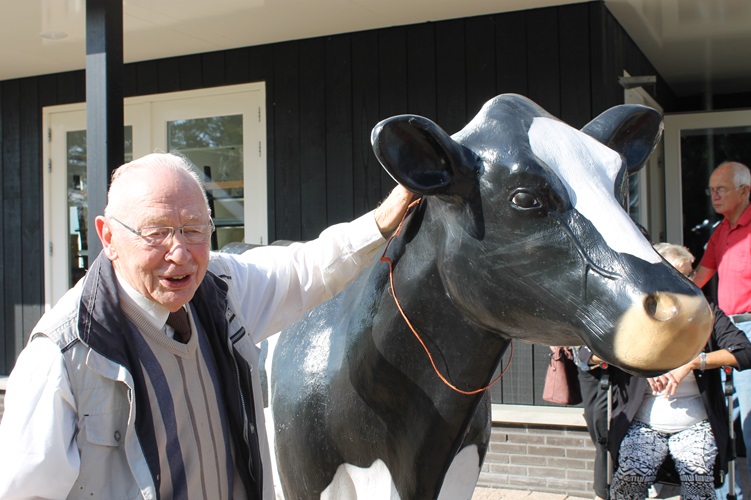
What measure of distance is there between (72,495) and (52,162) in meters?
5.86

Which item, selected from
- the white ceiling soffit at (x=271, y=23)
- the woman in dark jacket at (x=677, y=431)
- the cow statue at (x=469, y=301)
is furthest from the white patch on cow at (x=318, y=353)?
the white ceiling soffit at (x=271, y=23)

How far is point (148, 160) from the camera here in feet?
5.08

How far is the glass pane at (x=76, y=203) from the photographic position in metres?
6.57

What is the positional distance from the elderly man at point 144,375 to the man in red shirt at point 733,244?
3.26 m

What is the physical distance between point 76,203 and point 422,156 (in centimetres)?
567

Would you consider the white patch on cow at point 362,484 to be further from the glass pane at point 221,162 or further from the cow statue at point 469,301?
the glass pane at point 221,162

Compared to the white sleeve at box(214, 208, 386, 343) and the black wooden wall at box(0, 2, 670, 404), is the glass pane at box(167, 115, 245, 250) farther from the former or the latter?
the white sleeve at box(214, 208, 386, 343)

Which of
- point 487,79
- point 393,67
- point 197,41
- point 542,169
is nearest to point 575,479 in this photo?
point 487,79

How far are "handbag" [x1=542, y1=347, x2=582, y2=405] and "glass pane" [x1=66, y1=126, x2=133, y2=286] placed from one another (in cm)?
433

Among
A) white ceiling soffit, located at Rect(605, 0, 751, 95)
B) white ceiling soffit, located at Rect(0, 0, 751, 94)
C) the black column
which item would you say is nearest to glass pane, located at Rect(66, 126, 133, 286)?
white ceiling soffit, located at Rect(0, 0, 751, 94)

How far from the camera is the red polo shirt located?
436 centimetres

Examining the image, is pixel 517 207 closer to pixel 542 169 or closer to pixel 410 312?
pixel 542 169

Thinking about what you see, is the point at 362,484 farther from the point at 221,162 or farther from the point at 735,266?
the point at 221,162

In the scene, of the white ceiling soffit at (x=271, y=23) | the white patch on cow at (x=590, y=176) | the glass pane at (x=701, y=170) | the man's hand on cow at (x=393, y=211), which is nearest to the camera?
the white patch on cow at (x=590, y=176)
